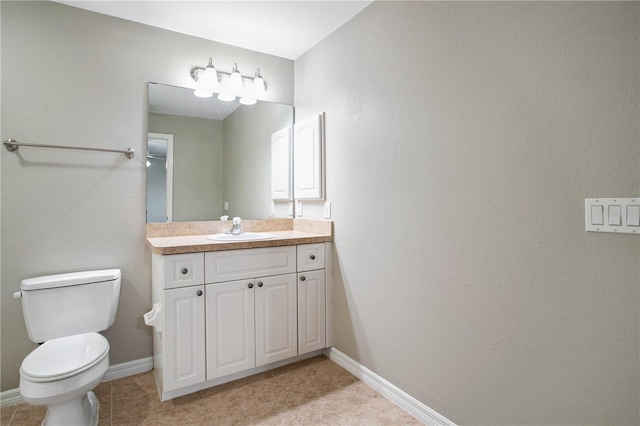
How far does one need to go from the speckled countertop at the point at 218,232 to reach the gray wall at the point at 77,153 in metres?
0.20

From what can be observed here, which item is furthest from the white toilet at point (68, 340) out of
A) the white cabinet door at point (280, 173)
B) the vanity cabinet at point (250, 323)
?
the white cabinet door at point (280, 173)

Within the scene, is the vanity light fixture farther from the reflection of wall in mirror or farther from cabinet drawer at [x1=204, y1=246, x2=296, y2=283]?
cabinet drawer at [x1=204, y1=246, x2=296, y2=283]

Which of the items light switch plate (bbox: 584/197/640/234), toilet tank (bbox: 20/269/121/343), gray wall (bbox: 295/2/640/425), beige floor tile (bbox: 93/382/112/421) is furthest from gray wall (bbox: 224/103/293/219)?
light switch plate (bbox: 584/197/640/234)

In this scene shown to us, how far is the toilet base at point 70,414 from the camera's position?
150 centimetres

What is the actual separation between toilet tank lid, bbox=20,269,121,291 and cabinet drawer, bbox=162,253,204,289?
464 millimetres

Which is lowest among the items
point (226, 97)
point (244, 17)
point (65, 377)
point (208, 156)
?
point (65, 377)

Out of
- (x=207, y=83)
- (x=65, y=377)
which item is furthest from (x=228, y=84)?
(x=65, y=377)

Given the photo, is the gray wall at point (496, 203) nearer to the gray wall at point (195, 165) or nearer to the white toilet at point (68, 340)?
the gray wall at point (195, 165)

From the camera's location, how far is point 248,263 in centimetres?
203

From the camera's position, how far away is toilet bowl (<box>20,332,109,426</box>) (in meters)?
1.39

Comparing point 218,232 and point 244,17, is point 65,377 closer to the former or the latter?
point 218,232

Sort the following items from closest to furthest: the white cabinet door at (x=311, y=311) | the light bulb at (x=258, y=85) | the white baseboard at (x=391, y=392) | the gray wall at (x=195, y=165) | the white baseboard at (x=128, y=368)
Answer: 1. the white baseboard at (x=391, y=392)
2. the white baseboard at (x=128, y=368)
3. the white cabinet door at (x=311, y=311)
4. the gray wall at (x=195, y=165)
5. the light bulb at (x=258, y=85)

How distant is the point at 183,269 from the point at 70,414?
32.1 inches

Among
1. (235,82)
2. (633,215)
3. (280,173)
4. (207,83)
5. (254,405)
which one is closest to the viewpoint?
(633,215)
